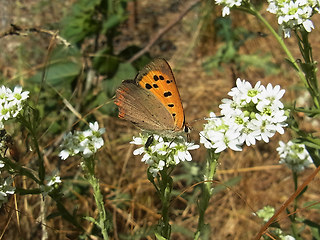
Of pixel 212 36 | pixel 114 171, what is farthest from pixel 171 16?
pixel 114 171

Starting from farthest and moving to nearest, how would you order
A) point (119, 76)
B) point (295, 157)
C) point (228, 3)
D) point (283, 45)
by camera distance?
point (119, 76) → point (295, 157) → point (228, 3) → point (283, 45)

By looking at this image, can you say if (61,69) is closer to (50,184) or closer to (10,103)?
(10,103)

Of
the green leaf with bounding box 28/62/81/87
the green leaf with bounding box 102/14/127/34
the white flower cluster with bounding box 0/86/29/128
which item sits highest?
the green leaf with bounding box 102/14/127/34

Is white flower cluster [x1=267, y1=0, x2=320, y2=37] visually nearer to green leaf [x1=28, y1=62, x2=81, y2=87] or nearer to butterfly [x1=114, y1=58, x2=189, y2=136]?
butterfly [x1=114, y1=58, x2=189, y2=136]

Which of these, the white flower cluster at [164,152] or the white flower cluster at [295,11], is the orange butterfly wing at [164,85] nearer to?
the white flower cluster at [164,152]

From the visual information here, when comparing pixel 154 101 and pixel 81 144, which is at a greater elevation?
pixel 154 101

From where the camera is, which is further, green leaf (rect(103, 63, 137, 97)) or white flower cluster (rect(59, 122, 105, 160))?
green leaf (rect(103, 63, 137, 97))

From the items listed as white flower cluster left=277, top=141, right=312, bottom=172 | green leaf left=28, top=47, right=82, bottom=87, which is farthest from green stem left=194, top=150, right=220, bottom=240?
green leaf left=28, top=47, right=82, bottom=87

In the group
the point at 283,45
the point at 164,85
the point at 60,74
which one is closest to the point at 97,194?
the point at 164,85
